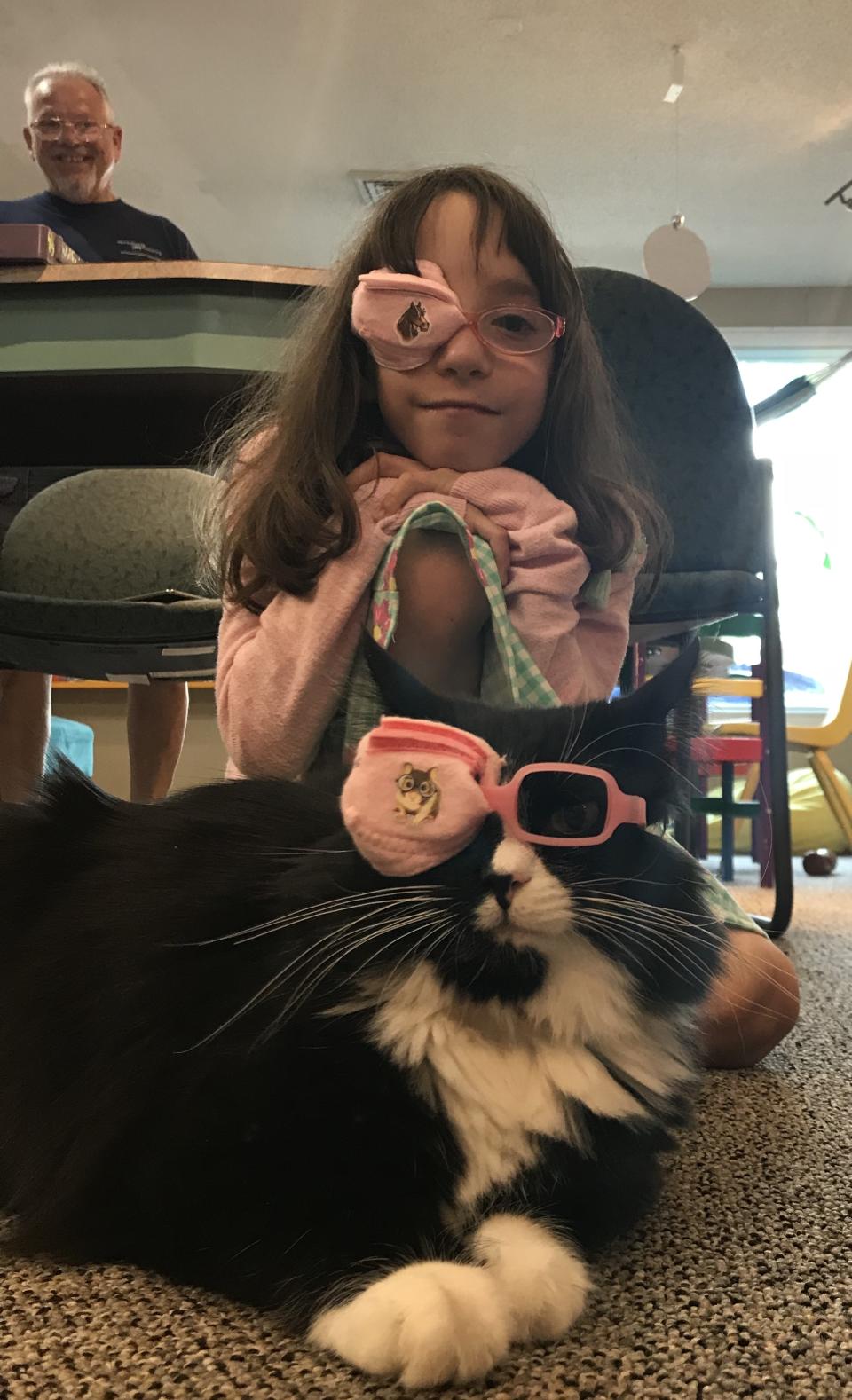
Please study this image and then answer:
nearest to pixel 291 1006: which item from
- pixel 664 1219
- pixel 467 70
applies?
pixel 664 1219

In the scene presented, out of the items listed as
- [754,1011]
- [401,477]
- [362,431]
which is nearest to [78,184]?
[362,431]

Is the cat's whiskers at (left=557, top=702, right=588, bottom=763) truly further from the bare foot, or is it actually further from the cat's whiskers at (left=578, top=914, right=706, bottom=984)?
the bare foot

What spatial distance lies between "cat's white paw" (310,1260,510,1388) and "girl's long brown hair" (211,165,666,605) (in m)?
0.55

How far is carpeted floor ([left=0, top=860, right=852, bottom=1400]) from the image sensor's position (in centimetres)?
48

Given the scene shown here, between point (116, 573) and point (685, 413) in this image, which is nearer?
point (116, 573)

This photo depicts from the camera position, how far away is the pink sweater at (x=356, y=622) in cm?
85

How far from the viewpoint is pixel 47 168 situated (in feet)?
7.88

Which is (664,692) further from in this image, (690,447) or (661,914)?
(690,447)

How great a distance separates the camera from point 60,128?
2316 millimetres

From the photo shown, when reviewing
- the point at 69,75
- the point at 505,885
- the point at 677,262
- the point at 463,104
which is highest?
the point at 463,104

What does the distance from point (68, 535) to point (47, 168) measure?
153 cm

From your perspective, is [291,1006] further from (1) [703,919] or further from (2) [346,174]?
(2) [346,174]

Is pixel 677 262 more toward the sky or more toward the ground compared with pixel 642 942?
more toward the sky

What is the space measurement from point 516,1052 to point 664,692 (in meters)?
0.20
